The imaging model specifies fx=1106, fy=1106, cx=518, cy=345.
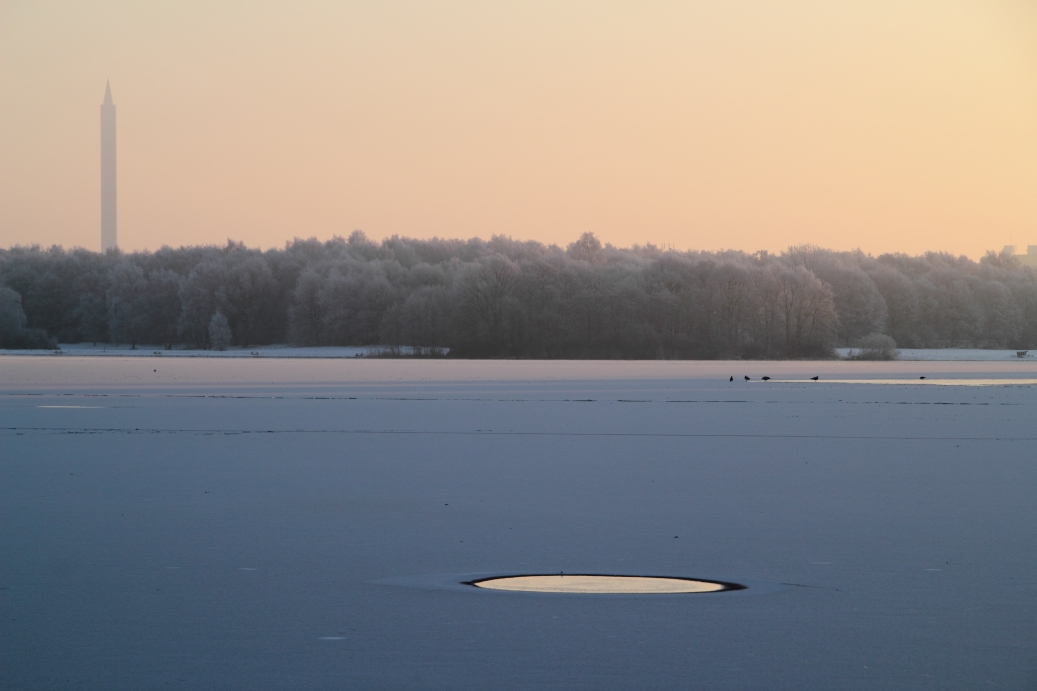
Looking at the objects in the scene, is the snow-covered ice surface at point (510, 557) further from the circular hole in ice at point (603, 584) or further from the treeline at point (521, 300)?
the treeline at point (521, 300)

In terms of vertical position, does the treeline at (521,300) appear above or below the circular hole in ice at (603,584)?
above

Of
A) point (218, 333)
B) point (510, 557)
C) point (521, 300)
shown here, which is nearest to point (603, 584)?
point (510, 557)

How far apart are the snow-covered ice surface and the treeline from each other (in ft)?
204

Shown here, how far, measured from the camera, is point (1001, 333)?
3533 inches

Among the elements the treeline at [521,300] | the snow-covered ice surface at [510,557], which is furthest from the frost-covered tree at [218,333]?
the snow-covered ice surface at [510,557]

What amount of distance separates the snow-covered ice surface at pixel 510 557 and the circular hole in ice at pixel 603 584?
0.14 meters

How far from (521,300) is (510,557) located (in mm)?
71860

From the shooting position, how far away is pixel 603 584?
5270 mm

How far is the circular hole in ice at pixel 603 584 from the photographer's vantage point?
5141 millimetres

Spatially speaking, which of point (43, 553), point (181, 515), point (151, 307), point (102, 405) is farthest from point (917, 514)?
point (151, 307)

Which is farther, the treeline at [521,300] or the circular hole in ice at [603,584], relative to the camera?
the treeline at [521,300]

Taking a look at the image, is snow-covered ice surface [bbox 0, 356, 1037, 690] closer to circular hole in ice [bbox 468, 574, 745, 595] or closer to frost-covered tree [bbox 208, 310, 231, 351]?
circular hole in ice [bbox 468, 574, 745, 595]

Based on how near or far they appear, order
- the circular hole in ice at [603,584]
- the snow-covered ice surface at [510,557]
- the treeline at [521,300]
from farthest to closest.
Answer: the treeline at [521,300] → the circular hole in ice at [603,584] → the snow-covered ice surface at [510,557]

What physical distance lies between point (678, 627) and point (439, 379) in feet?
94.2
